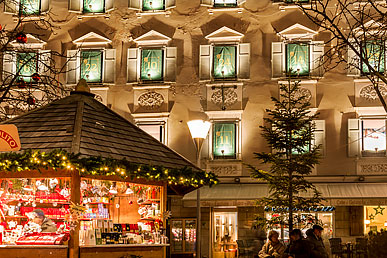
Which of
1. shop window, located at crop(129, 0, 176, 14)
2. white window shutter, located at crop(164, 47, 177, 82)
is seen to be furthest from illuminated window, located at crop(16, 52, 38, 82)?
white window shutter, located at crop(164, 47, 177, 82)

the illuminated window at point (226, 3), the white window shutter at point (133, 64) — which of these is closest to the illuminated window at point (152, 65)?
the white window shutter at point (133, 64)

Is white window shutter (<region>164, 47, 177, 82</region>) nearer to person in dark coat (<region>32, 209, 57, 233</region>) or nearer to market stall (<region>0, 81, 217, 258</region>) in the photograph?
market stall (<region>0, 81, 217, 258</region>)

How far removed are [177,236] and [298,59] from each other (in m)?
8.30

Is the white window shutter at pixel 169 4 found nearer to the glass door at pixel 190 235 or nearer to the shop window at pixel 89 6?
the shop window at pixel 89 6

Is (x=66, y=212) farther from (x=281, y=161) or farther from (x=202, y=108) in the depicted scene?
(x=202, y=108)

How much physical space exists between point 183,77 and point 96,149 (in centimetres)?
Answer: 1384

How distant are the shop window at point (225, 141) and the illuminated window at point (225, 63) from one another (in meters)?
1.94

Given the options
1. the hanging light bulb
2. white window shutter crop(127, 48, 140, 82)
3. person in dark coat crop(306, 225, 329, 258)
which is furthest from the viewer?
white window shutter crop(127, 48, 140, 82)

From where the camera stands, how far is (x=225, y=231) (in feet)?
84.4

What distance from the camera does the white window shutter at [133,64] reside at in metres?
26.1

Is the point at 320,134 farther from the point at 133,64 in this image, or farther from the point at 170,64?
the point at 133,64

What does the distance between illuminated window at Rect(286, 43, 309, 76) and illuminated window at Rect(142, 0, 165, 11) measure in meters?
5.40

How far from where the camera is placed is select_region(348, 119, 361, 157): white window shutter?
2417cm

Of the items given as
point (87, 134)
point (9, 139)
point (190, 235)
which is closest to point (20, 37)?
point (87, 134)
